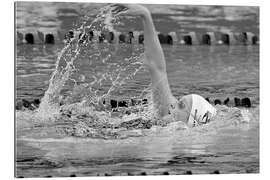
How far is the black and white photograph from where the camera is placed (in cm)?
596

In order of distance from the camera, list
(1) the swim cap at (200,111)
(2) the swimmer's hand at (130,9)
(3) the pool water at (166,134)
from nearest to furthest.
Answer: (3) the pool water at (166,134)
(2) the swimmer's hand at (130,9)
(1) the swim cap at (200,111)

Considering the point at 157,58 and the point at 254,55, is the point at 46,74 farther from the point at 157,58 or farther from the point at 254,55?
the point at 254,55

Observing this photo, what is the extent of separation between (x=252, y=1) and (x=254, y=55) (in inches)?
18.3

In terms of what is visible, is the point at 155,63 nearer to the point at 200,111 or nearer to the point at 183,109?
the point at 183,109

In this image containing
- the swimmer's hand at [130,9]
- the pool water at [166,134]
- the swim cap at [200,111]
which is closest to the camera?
the pool water at [166,134]

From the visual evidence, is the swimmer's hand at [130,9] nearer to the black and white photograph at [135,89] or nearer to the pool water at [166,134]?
the black and white photograph at [135,89]

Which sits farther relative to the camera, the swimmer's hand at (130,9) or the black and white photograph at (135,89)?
the swimmer's hand at (130,9)

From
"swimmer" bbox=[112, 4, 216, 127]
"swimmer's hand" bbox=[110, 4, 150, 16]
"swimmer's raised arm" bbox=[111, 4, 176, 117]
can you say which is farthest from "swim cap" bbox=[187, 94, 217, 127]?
"swimmer's hand" bbox=[110, 4, 150, 16]

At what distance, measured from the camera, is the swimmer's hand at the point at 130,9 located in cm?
613

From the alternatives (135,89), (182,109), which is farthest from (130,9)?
(182,109)

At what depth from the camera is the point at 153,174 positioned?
6141 mm

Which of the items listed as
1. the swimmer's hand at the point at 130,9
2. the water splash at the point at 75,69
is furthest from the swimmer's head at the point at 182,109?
the swimmer's hand at the point at 130,9

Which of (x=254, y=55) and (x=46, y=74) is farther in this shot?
(x=254, y=55)
